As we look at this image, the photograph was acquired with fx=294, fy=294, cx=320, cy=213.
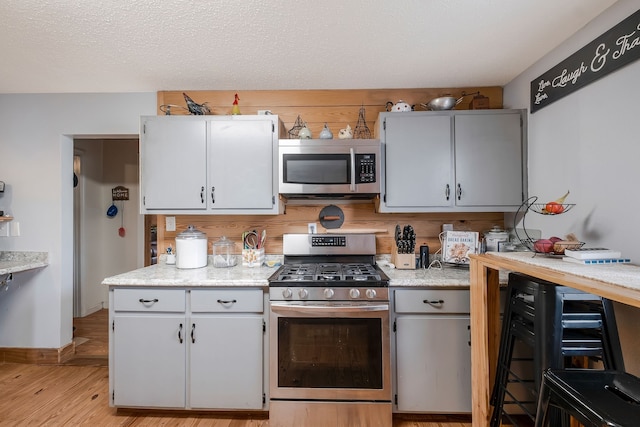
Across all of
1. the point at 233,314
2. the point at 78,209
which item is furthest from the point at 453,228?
the point at 78,209

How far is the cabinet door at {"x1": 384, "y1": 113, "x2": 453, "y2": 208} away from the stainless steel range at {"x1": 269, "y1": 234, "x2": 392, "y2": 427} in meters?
0.76

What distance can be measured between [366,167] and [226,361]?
1600 mm

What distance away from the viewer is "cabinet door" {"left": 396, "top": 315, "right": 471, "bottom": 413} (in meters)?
1.83

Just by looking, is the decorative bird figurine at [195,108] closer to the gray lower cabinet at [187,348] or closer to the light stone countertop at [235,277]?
the light stone countertop at [235,277]

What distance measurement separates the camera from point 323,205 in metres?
2.54

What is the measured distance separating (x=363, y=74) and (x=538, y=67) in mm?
1212

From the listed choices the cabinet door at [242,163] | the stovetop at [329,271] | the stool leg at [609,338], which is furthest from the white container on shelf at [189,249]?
A: the stool leg at [609,338]

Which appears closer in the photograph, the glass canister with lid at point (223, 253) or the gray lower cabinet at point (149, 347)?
the gray lower cabinet at point (149, 347)

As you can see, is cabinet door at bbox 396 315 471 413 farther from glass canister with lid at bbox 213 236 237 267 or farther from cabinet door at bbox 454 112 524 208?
glass canister with lid at bbox 213 236 237 267

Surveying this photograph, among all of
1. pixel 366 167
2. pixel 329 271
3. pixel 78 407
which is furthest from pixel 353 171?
pixel 78 407

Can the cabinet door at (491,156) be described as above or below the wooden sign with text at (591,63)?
below

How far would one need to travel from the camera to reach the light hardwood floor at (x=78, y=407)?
1.89 meters

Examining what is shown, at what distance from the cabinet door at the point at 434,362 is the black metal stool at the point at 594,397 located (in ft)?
2.61

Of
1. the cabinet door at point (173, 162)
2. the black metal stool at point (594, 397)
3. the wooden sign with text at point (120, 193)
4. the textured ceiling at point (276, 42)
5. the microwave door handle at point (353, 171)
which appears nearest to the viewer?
the black metal stool at point (594, 397)
